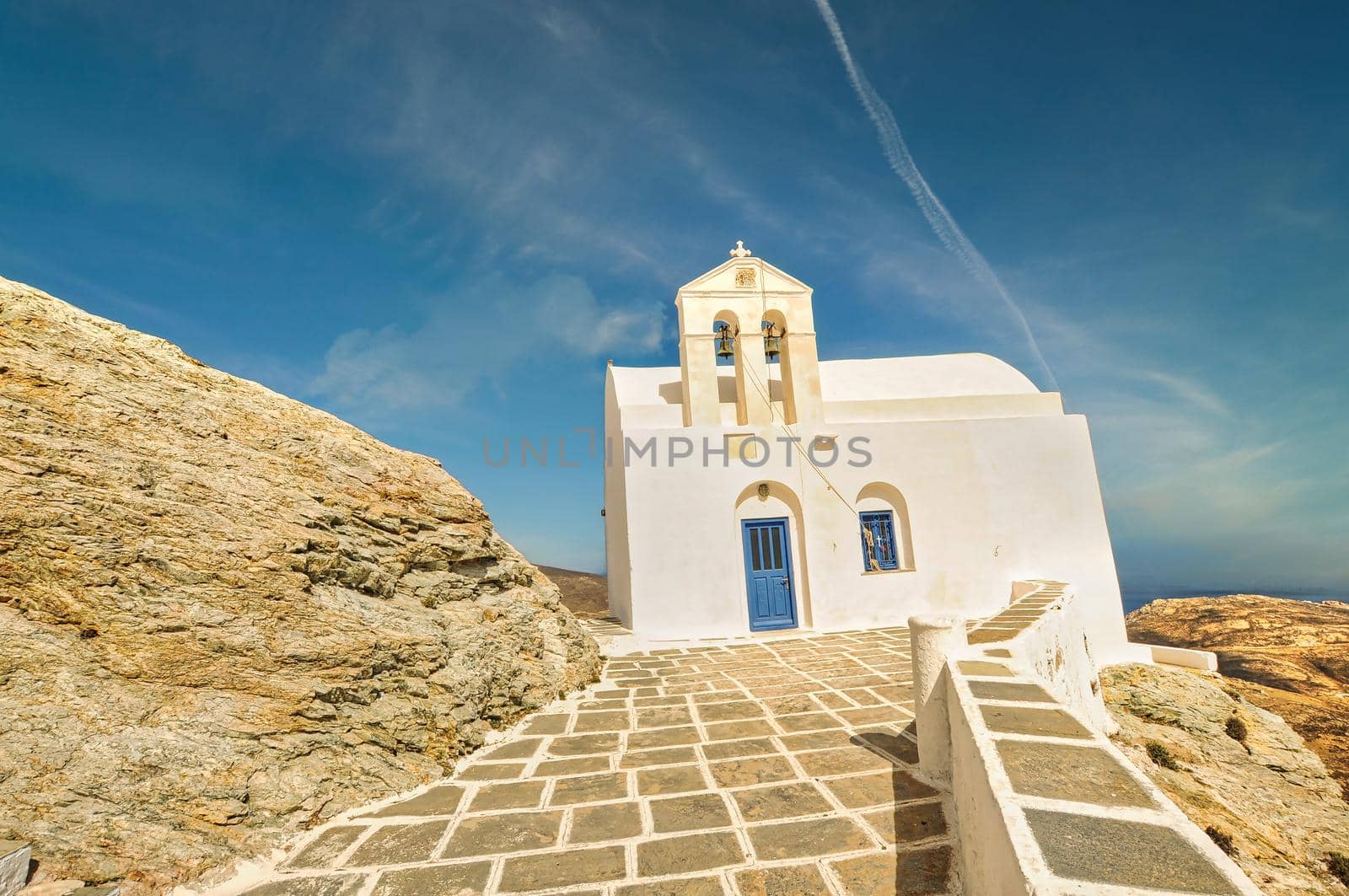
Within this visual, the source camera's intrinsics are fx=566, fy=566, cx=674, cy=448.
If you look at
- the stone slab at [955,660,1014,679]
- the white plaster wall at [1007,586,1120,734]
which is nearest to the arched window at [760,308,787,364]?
the white plaster wall at [1007,586,1120,734]

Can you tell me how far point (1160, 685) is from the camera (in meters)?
9.79

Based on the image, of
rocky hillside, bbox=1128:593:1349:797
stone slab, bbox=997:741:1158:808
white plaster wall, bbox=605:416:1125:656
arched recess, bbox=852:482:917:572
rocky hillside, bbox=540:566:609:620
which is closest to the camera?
stone slab, bbox=997:741:1158:808

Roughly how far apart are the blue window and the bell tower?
2.14 meters

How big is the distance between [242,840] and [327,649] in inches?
39.5

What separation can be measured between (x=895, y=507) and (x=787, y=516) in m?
2.12

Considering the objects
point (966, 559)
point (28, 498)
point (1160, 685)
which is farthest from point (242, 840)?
point (1160, 685)

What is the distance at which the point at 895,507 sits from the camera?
10523mm

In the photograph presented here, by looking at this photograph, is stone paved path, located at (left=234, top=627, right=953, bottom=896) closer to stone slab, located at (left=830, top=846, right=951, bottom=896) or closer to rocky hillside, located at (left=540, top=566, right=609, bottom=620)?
stone slab, located at (left=830, top=846, right=951, bottom=896)

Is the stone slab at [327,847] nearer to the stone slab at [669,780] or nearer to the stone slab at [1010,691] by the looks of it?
the stone slab at [669,780]

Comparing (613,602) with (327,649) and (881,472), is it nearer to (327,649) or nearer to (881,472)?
(881,472)

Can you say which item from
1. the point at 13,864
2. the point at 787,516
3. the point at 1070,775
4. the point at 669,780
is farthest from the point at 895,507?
the point at 13,864

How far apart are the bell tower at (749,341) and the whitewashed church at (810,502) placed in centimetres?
3

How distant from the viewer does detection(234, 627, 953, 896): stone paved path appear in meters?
2.54

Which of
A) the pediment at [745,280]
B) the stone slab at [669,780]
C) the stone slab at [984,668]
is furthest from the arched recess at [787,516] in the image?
the stone slab at [984,668]
